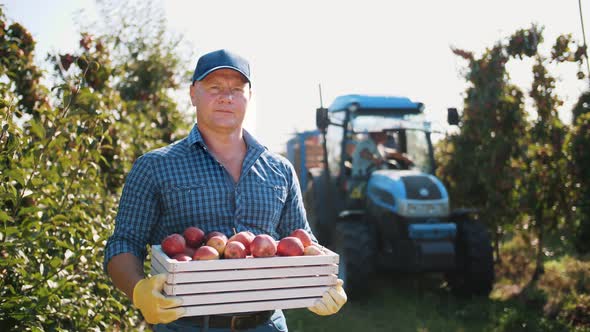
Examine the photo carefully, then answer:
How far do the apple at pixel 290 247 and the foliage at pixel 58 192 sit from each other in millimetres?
1132

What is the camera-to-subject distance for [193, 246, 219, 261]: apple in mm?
1885

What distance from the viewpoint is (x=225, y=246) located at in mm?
1954

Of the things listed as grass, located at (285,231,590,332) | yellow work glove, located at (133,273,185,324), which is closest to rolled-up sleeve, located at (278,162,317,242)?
yellow work glove, located at (133,273,185,324)

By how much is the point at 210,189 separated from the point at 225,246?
329mm

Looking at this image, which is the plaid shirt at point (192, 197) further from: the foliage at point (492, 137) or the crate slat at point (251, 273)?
the foliage at point (492, 137)

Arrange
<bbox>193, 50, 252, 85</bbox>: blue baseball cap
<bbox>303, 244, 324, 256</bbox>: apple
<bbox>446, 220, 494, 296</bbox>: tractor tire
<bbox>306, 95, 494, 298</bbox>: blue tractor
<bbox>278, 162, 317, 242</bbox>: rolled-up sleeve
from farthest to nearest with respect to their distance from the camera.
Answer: <bbox>446, 220, 494, 296</bbox>: tractor tire
<bbox>306, 95, 494, 298</bbox>: blue tractor
<bbox>278, 162, 317, 242</bbox>: rolled-up sleeve
<bbox>193, 50, 252, 85</bbox>: blue baseball cap
<bbox>303, 244, 324, 256</bbox>: apple

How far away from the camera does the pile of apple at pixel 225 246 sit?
191cm

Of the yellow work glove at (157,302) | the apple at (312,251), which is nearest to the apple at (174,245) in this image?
the yellow work glove at (157,302)

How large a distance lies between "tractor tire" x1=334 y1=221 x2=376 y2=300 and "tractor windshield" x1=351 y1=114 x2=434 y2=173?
1378mm

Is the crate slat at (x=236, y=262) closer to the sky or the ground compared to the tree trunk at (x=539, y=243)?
closer to the sky

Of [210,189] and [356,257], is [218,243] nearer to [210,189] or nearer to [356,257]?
[210,189]

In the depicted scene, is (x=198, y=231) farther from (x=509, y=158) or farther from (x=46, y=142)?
(x=509, y=158)

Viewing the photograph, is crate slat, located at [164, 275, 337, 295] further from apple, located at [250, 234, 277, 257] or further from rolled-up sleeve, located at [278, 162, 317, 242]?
rolled-up sleeve, located at [278, 162, 317, 242]

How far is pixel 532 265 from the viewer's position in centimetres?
755
